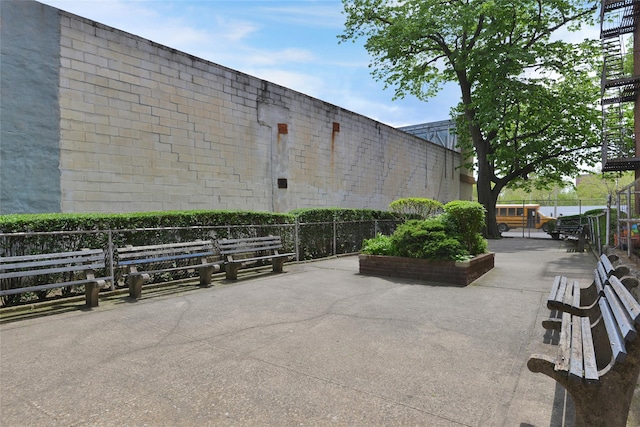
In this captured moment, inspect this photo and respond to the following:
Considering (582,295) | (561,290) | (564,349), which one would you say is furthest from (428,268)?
(564,349)

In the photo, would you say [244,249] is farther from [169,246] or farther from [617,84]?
[617,84]

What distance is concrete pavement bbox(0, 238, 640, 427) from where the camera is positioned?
2.62 meters

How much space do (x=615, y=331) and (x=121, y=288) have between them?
706cm

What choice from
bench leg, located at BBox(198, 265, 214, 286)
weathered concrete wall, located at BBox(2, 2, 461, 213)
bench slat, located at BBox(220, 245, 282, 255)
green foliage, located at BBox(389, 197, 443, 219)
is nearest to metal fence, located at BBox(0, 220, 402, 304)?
bench slat, located at BBox(220, 245, 282, 255)

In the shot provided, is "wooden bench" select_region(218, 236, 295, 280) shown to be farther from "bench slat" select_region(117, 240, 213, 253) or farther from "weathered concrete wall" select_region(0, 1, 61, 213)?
"weathered concrete wall" select_region(0, 1, 61, 213)

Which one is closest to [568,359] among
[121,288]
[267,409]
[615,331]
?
[615,331]

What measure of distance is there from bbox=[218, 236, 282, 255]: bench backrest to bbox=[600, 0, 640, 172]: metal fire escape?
50.5ft

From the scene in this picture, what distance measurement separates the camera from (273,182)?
12.8 m

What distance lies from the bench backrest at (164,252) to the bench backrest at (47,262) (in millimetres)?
430

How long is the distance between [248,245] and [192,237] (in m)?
1.24

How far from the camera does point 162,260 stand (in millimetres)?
6730

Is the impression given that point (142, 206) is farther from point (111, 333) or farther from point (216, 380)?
point (216, 380)

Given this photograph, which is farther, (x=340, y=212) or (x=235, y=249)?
(x=340, y=212)

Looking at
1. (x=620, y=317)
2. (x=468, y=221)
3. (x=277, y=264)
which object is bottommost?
(x=277, y=264)
